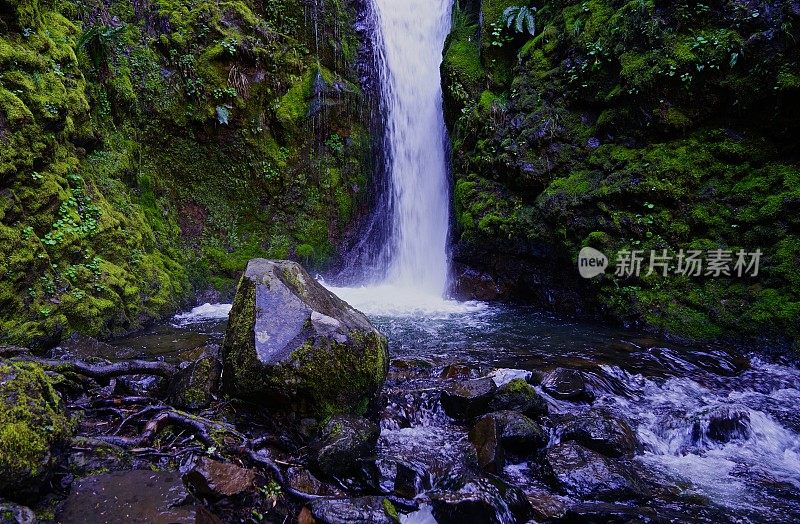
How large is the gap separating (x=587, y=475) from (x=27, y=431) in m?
3.84

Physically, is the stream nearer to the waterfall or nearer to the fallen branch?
the fallen branch

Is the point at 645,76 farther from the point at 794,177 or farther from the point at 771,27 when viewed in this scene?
the point at 794,177

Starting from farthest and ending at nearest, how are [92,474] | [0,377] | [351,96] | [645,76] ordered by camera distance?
[351,96] → [645,76] → [92,474] → [0,377]

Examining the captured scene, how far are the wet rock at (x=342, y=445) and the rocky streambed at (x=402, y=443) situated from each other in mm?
12

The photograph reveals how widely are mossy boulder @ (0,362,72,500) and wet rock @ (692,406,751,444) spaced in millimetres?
5345

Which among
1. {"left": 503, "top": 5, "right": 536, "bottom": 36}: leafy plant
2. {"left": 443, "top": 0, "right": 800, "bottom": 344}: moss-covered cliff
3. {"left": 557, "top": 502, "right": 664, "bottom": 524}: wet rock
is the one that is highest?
{"left": 503, "top": 5, "right": 536, "bottom": 36}: leafy plant

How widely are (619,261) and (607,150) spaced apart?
239cm

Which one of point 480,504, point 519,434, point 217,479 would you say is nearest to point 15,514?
point 217,479

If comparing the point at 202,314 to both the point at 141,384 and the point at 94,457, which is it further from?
the point at 94,457

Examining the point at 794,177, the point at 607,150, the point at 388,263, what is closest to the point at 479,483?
the point at 794,177

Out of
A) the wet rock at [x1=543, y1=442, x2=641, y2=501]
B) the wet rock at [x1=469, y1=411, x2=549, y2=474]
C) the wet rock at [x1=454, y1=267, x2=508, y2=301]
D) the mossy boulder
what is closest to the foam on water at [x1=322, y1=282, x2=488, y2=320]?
the wet rock at [x1=454, y1=267, x2=508, y2=301]

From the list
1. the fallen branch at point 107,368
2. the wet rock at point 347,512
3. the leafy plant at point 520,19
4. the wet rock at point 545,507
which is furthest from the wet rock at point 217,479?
the leafy plant at point 520,19

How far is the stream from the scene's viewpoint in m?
3.84

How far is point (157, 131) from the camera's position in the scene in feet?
35.0
